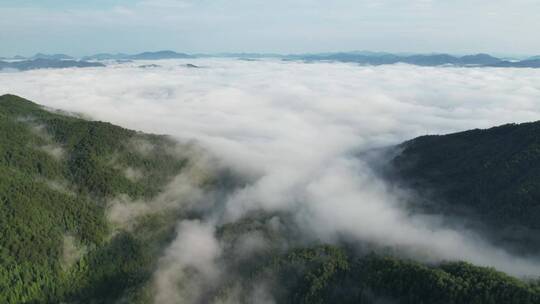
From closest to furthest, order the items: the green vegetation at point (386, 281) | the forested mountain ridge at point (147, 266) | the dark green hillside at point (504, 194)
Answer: the green vegetation at point (386, 281) < the forested mountain ridge at point (147, 266) < the dark green hillside at point (504, 194)

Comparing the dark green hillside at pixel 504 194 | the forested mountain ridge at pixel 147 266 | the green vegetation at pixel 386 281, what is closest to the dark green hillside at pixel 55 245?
the forested mountain ridge at pixel 147 266

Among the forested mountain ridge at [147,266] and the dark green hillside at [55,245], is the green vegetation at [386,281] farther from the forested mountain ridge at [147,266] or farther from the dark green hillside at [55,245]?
the dark green hillside at [55,245]

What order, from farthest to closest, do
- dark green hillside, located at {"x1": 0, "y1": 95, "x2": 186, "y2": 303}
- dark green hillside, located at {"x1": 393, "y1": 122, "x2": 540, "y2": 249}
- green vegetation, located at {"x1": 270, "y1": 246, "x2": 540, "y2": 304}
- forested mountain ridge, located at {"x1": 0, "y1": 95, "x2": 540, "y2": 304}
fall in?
dark green hillside, located at {"x1": 393, "y1": 122, "x2": 540, "y2": 249}, dark green hillside, located at {"x1": 0, "y1": 95, "x2": 186, "y2": 303}, forested mountain ridge, located at {"x1": 0, "y1": 95, "x2": 540, "y2": 304}, green vegetation, located at {"x1": 270, "y1": 246, "x2": 540, "y2": 304}

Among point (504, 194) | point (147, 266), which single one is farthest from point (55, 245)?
point (504, 194)

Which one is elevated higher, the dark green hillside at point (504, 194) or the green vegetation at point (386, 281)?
the dark green hillside at point (504, 194)

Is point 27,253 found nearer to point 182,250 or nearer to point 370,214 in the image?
point 182,250

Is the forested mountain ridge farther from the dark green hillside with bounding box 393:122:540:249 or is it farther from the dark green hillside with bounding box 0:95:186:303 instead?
the dark green hillside with bounding box 393:122:540:249

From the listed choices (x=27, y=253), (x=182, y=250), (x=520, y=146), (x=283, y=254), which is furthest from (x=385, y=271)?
(x=27, y=253)

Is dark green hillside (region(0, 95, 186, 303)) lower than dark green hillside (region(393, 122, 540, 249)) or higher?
lower

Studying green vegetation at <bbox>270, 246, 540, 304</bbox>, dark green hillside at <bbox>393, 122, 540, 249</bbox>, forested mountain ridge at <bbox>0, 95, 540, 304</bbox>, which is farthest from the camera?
dark green hillside at <bbox>393, 122, 540, 249</bbox>

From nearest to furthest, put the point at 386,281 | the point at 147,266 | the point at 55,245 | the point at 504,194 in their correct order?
1. the point at 386,281
2. the point at 55,245
3. the point at 504,194
4. the point at 147,266

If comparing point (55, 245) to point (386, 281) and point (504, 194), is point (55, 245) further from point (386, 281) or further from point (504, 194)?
point (504, 194)

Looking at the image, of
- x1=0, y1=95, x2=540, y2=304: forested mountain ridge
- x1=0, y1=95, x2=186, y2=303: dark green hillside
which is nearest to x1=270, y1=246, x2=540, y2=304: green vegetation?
x1=0, y1=95, x2=540, y2=304: forested mountain ridge
